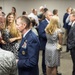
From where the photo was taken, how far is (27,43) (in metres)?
3.11

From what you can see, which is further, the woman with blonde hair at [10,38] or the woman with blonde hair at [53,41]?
the woman with blonde hair at [53,41]

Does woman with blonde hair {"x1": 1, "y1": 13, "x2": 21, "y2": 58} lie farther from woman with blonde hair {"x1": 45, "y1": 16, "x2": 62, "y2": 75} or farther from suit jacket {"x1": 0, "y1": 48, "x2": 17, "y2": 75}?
suit jacket {"x1": 0, "y1": 48, "x2": 17, "y2": 75}

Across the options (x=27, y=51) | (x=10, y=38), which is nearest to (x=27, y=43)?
(x=27, y=51)

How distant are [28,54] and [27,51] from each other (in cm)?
5

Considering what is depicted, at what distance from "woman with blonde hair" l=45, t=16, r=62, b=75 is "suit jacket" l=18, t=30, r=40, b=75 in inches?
68.2

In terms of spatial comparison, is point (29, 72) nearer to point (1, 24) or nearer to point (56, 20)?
point (1, 24)

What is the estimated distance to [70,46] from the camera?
4.84 meters

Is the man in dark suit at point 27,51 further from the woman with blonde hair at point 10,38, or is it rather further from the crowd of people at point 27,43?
the woman with blonde hair at point 10,38

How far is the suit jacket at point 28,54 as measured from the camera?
309 cm

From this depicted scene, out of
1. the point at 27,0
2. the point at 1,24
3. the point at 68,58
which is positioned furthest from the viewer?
the point at 27,0

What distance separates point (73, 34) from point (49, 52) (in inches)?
26.1

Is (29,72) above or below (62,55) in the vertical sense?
above

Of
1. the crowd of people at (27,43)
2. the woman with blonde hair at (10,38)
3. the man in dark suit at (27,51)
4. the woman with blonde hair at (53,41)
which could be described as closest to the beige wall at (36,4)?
the crowd of people at (27,43)

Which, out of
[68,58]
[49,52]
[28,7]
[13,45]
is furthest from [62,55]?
→ [28,7]
